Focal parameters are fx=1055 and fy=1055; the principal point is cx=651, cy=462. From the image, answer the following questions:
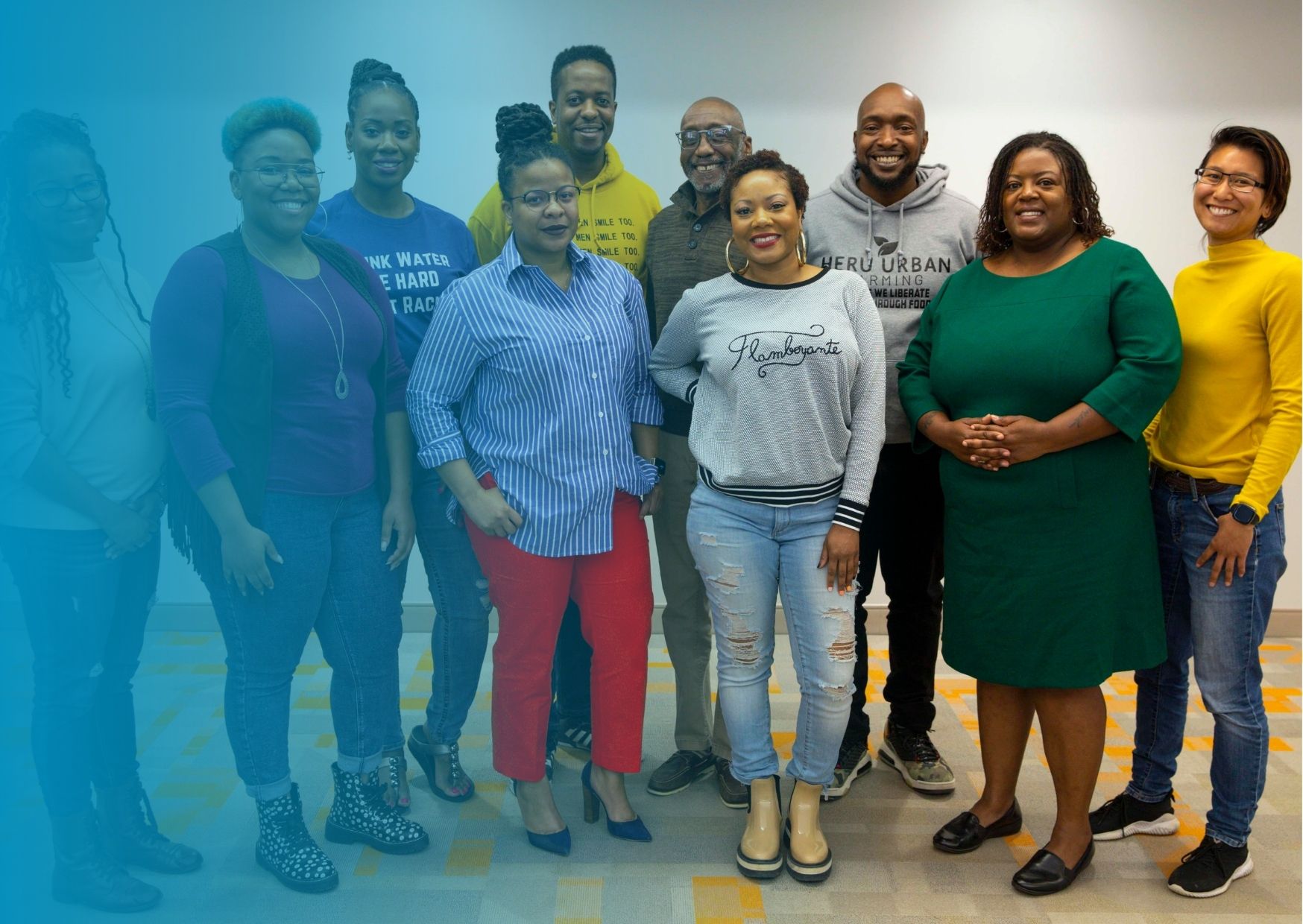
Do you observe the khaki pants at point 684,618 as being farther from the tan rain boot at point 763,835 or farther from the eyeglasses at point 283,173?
the eyeglasses at point 283,173

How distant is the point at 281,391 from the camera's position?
185 centimetres

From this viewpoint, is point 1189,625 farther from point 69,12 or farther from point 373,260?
point 69,12

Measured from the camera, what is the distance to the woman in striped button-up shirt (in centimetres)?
204

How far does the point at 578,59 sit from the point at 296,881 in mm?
1778

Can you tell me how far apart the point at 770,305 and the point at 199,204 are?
1.03m

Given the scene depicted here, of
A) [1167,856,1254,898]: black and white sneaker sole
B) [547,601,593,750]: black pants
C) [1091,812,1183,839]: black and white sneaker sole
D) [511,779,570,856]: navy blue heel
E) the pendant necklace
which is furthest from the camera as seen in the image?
[547,601,593,750]: black pants

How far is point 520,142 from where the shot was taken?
6.75 ft

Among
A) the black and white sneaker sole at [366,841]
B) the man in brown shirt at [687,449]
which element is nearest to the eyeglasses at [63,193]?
the man in brown shirt at [687,449]

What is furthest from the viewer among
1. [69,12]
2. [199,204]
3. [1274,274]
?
[1274,274]

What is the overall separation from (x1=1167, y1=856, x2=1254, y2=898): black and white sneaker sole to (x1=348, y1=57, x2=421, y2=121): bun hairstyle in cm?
218

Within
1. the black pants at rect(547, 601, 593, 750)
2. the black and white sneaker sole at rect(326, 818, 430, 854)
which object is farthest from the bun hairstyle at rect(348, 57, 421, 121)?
the black and white sneaker sole at rect(326, 818, 430, 854)

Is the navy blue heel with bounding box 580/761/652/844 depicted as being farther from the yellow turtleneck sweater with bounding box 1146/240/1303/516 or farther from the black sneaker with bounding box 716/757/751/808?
the yellow turtleneck sweater with bounding box 1146/240/1303/516

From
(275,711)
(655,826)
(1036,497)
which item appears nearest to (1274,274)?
(1036,497)

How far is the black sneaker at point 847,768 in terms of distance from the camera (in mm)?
2459
